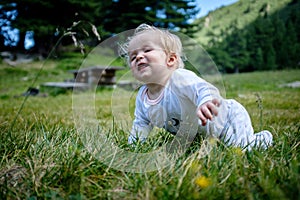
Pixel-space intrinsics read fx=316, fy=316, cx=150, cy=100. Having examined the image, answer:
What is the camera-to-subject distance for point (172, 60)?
1.99 m

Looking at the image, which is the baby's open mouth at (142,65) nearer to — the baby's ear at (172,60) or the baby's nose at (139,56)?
the baby's nose at (139,56)

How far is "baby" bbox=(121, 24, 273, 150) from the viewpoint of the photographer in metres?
1.85

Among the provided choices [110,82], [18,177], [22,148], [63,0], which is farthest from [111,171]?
[63,0]

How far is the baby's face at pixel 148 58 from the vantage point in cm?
187

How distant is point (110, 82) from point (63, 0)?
490 centimetres

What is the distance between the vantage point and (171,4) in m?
16.3

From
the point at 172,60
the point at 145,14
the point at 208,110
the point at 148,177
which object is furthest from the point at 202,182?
the point at 145,14

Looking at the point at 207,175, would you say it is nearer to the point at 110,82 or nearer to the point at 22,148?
the point at 22,148

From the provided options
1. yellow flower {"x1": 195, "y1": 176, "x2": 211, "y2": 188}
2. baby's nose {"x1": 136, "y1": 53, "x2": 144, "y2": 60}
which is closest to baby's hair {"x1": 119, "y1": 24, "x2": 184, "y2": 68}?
baby's nose {"x1": 136, "y1": 53, "x2": 144, "y2": 60}

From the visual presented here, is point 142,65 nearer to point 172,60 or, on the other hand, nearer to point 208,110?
point 172,60

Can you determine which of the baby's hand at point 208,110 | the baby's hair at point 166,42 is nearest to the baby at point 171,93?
the baby's hair at point 166,42

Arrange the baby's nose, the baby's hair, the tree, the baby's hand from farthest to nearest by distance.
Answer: the tree < the baby's hair < the baby's nose < the baby's hand

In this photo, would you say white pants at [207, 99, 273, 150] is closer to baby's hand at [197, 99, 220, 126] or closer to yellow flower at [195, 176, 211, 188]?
baby's hand at [197, 99, 220, 126]

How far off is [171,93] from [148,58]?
0.26 metres
